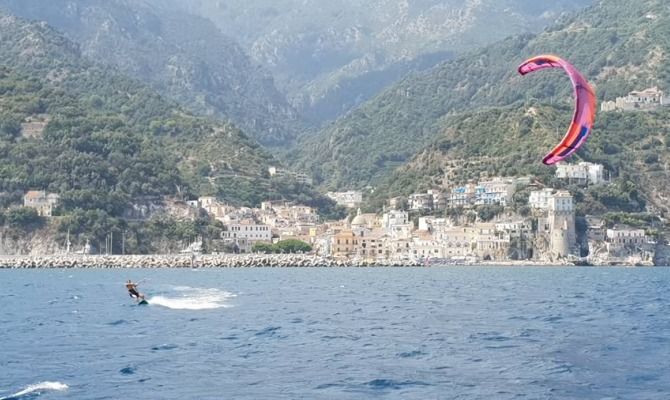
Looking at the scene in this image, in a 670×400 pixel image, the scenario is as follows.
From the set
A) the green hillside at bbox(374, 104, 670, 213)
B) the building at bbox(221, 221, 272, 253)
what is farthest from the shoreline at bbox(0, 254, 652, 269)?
the green hillside at bbox(374, 104, 670, 213)

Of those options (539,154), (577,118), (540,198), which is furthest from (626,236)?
(577,118)

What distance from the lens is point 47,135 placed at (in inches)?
6417

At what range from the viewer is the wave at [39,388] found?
1335 inches

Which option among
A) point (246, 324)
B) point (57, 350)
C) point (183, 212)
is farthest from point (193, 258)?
point (57, 350)

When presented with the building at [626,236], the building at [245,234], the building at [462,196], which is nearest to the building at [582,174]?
the building at [462,196]

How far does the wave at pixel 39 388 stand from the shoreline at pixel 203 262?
95480 millimetres

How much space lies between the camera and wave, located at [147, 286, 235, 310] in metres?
64.1

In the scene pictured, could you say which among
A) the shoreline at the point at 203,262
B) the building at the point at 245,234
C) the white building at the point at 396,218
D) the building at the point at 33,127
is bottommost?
the shoreline at the point at 203,262

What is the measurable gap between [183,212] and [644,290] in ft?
285

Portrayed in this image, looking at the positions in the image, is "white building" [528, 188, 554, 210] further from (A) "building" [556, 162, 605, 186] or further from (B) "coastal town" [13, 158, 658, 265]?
(A) "building" [556, 162, 605, 186]

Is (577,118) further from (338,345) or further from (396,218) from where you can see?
(396,218)

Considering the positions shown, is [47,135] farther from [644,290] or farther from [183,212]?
[644,290]

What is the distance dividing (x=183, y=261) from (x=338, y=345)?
297 feet

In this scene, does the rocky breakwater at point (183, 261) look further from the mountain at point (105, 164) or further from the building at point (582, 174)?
the building at point (582, 174)
